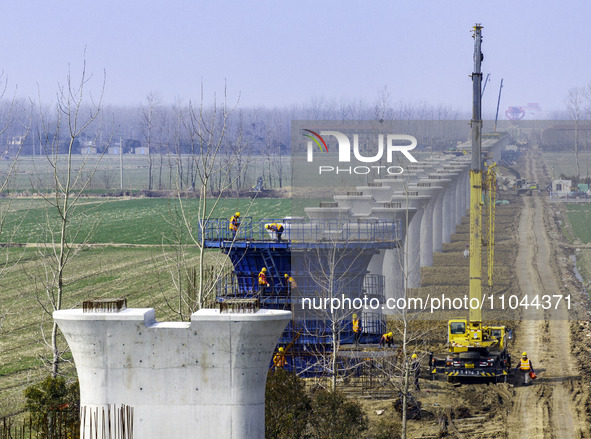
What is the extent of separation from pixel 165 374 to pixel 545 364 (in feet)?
82.2

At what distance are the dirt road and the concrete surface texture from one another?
51.2 feet

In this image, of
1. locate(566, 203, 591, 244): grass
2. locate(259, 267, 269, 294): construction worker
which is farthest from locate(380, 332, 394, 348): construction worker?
locate(566, 203, 591, 244): grass

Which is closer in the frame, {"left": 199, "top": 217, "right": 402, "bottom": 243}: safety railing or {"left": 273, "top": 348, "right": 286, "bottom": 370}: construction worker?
{"left": 273, "top": 348, "right": 286, "bottom": 370}: construction worker

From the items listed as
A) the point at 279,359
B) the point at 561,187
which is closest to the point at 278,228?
the point at 279,359

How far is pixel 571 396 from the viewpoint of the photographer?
31422 millimetres

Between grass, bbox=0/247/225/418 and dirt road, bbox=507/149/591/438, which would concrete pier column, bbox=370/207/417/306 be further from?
grass, bbox=0/247/225/418

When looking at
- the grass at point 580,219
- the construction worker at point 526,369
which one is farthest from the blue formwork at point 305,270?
the grass at point 580,219

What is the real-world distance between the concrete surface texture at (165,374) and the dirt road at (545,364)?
15.6m

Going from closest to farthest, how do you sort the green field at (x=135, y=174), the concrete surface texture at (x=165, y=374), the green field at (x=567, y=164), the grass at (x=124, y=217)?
the concrete surface texture at (x=165, y=374), the grass at (x=124, y=217), the green field at (x=567, y=164), the green field at (x=135, y=174)

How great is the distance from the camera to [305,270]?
35.6 metres

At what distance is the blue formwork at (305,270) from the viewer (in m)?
34.2

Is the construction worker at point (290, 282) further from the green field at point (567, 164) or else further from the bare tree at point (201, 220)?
the green field at point (567, 164)

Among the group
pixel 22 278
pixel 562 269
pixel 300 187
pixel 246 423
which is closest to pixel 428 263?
pixel 562 269

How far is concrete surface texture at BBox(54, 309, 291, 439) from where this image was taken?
1366 centimetres
